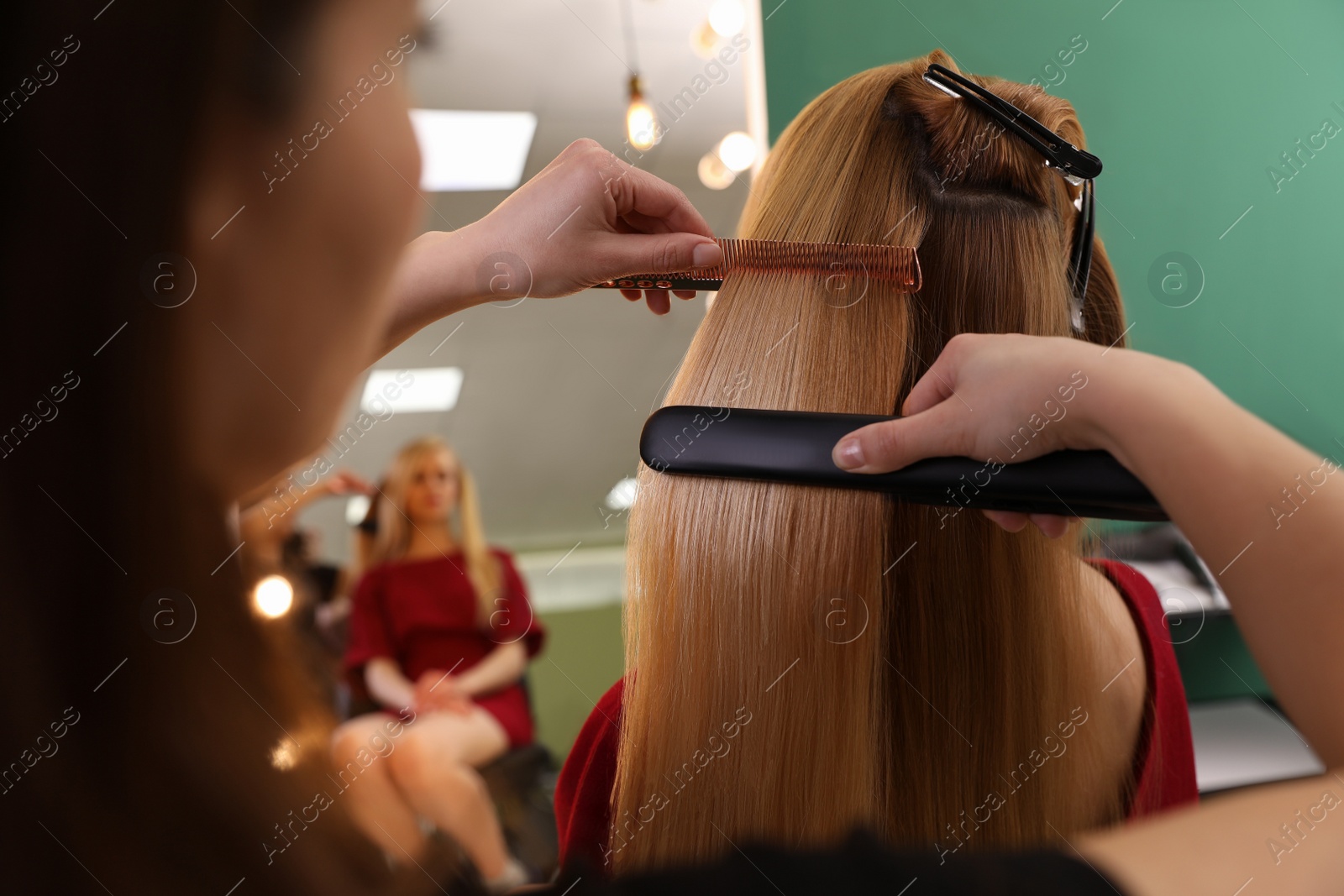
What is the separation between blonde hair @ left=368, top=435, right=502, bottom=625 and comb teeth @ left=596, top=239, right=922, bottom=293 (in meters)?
0.29

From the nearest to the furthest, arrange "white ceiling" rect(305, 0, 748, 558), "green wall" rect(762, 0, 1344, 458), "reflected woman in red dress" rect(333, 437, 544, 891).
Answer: "reflected woman in red dress" rect(333, 437, 544, 891), "white ceiling" rect(305, 0, 748, 558), "green wall" rect(762, 0, 1344, 458)

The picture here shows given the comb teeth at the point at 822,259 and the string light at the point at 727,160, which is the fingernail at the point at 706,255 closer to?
the comb teeth at the point at 822,259

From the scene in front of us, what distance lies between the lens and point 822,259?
25.4 inches

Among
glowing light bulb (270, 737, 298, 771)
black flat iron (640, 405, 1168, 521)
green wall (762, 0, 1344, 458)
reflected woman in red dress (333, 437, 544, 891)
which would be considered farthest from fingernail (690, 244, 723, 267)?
green wall (762, 0, 1344, 458)

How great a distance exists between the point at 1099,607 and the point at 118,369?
788mm

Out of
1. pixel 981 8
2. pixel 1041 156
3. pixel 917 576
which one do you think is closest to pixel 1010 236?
pixel 1041 156

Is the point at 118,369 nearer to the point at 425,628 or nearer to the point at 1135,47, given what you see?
the point at 425,628

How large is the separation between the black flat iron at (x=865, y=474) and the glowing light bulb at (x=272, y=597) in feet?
0.98

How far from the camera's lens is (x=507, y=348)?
1104 mm

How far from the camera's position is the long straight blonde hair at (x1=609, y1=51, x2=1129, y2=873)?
1.95 ft

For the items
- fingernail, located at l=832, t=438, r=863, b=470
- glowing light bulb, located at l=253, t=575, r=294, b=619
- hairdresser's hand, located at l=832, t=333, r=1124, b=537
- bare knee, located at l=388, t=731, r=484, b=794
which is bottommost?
hairdresser's hand, located at l=832, t=333, r=1124, b=537

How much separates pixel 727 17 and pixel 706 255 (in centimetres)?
95

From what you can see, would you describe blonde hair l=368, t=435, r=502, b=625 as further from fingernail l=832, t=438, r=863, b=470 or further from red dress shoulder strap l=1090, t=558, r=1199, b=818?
red dress shoulder strap l=1090, t=558, r=1199, b=818

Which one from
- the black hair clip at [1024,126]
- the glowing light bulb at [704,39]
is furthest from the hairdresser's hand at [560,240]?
the glowing light bulb at [704,39]
